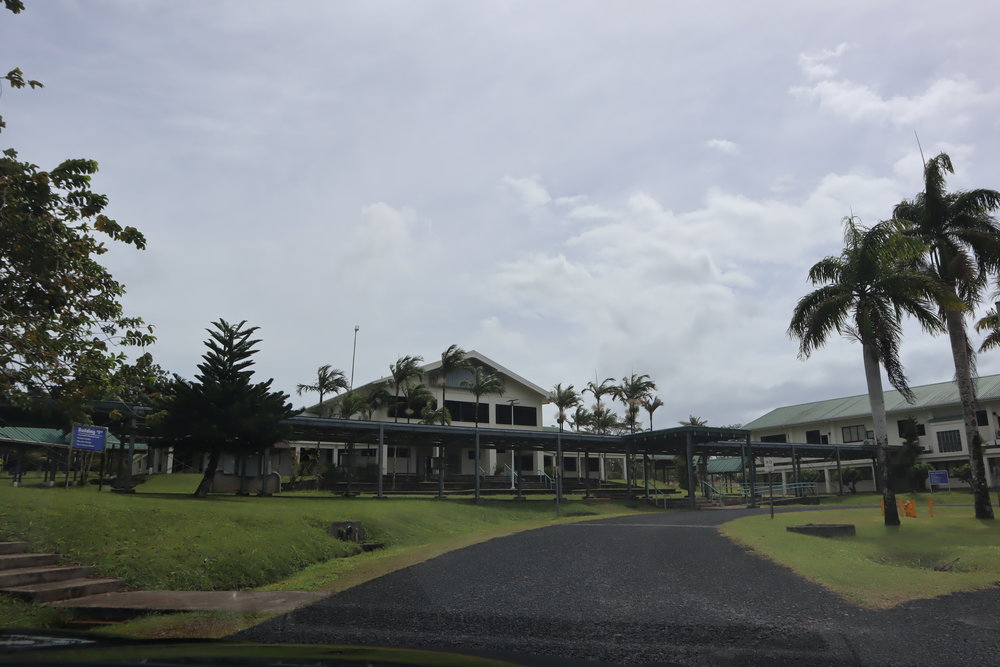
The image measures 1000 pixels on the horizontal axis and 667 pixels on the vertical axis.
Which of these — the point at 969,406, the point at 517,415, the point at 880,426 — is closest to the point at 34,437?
the point at 517,415

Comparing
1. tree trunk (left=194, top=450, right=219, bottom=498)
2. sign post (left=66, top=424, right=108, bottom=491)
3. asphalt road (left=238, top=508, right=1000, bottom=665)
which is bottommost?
asphalt road (left=238, top=508, right=1000, bottom=665)

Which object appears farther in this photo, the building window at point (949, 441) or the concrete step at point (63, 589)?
the building window at point (949, 441)

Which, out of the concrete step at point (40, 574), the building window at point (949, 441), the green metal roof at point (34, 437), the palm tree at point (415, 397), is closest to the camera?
the concrete step at point (40, 574)

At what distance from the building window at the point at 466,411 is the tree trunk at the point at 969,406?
95.5ft

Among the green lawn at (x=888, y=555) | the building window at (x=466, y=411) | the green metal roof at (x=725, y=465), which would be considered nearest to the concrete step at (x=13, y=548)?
the green lawn at (x=888, y=555)

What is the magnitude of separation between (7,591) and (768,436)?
63475mm

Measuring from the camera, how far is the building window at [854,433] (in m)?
55.3

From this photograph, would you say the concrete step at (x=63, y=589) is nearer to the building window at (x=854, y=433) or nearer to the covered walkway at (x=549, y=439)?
the covered walkway at (x=549, y=439)

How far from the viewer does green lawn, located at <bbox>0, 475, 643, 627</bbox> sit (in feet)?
37.8

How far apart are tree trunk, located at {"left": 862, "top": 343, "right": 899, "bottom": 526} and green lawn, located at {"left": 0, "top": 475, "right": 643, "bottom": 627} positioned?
41.1 feet

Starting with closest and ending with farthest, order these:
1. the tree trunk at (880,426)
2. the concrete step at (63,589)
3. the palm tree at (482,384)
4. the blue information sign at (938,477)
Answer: the concrete step at (63,589) < the tree trunk at (880,426) < the blue information sign at (938,477) < the palm tree at (482,384)

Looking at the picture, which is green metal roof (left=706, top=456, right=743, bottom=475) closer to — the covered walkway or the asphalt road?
the covered walkway

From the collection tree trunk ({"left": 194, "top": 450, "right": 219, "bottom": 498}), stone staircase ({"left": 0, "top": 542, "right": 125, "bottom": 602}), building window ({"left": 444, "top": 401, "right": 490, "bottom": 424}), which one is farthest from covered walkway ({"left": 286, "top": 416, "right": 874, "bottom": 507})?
stone staircase ({"left": 0, "top": 542, "right": 125, "bottom": 602})

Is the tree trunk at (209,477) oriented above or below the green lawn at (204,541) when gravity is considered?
above
